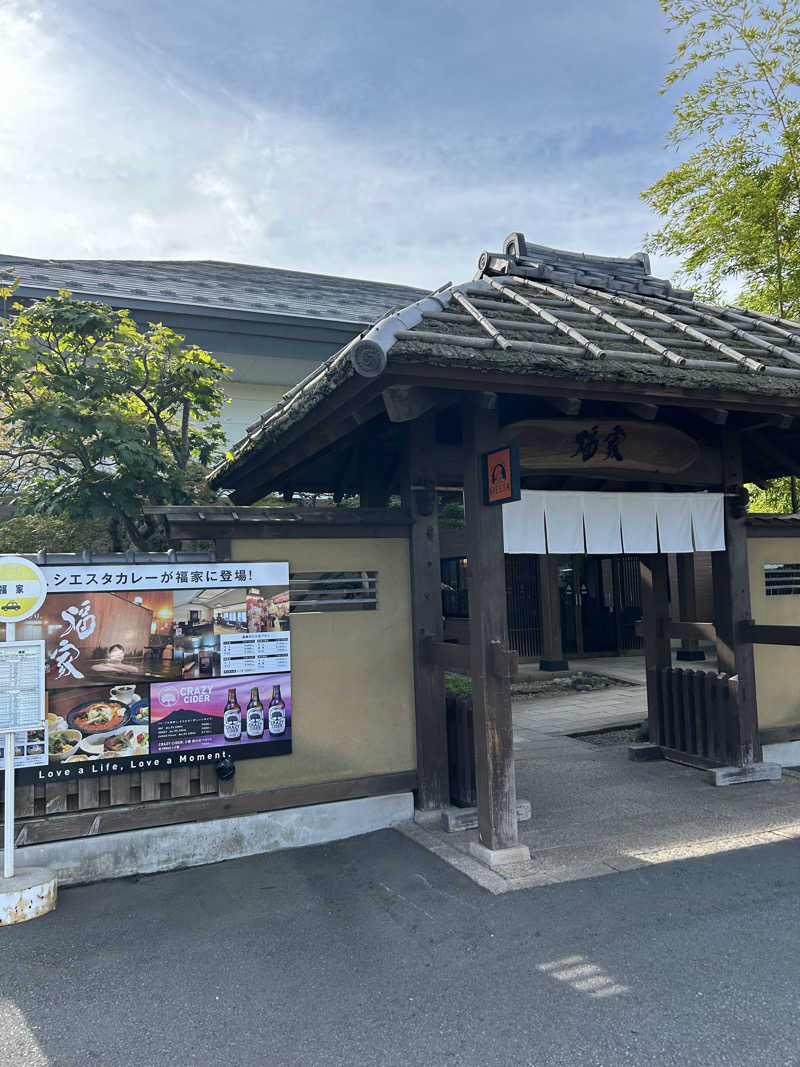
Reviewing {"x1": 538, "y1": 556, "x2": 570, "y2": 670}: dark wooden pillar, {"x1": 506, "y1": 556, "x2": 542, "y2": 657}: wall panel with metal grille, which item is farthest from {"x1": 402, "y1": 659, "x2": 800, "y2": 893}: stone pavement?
{"x1": 506, "y1": 556, "x2": 542, "y2": 657}: wall panel with metal grille

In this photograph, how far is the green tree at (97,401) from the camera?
716 centimetres

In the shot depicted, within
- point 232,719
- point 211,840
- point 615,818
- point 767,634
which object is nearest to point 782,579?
point 767,634

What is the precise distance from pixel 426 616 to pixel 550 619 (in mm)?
10371

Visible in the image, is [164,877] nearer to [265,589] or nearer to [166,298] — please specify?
[265,589]

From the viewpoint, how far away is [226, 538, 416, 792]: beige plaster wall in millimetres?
5609

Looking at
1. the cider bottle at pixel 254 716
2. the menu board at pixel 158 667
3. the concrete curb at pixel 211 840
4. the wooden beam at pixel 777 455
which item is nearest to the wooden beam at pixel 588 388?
the menu board at pixel 158 667

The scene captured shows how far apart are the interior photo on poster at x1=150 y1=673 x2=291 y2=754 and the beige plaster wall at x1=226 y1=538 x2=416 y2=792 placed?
15cm

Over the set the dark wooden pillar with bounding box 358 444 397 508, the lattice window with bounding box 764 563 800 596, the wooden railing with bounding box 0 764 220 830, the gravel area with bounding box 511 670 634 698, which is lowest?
the gravel area with bounding box 511 670 634 698

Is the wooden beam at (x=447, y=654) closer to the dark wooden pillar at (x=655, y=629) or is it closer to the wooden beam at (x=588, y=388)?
the wooden beam at (x=588, y=388)

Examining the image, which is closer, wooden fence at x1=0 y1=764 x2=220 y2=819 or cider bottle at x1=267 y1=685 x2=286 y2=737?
wooden fence at x1=0 y1=764 x2=220 y2=819

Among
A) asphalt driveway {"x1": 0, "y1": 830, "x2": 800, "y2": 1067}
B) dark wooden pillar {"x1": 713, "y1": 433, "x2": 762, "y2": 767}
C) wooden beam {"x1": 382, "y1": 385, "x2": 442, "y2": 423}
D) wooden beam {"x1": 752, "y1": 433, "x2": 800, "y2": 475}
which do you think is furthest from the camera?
wooden beam {"x1": 752, "y1": 433, "x2": 800, "y2": 475}

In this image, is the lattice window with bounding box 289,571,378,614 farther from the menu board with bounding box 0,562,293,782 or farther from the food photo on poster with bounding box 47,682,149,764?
the food photo on poster with bounding box 47,682,149,764

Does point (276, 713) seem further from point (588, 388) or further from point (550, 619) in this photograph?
point (550, 619)

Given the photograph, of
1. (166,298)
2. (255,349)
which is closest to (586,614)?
(255,349)
